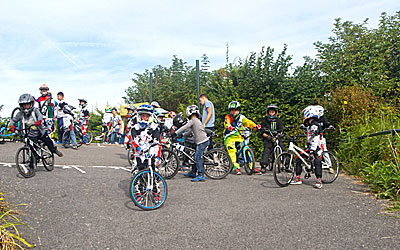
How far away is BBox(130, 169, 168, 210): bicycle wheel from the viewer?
17.8 ft

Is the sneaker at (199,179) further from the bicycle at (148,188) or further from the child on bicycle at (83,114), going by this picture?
the child on bicycle at (83,114)

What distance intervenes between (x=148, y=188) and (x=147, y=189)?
33 millimetres

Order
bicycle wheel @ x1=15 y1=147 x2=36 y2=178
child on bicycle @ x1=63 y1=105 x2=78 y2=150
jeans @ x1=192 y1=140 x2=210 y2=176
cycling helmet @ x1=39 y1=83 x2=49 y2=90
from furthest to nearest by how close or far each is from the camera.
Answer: child on bicycle @ x1=63 y1=105 x2=78 y2=150 → cycling helmet @ x1=39 y1=83 x2=49 y2=90 → jeans @ x1=192 y1=140 x2=210 y2=176 → bicycle wheel @ x1=15 y1=147 x2=36 y2=178

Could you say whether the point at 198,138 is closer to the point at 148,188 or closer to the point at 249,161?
the point at 249,161

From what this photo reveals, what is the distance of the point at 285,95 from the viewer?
36.9 feet

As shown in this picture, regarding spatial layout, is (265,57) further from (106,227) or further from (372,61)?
(106,227)

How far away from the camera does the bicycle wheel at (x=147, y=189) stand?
213 inches

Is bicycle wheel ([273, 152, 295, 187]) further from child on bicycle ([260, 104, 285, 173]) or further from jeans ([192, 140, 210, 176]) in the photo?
jeans ([192, 140, 210, 176])

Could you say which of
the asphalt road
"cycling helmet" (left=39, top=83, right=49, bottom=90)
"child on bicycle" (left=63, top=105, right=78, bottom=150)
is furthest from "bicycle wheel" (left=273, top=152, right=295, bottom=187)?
"child on bicycle" (left=63, top=105, right=78, bottom=150)

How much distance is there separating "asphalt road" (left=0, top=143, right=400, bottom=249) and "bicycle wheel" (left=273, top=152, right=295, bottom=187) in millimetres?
221

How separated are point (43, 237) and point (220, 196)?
3.27 m

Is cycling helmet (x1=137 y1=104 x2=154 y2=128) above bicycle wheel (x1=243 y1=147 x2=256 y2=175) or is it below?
above

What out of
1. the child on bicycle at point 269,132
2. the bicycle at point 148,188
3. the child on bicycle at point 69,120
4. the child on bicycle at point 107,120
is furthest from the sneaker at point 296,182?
the child on bicycle at point 107,120

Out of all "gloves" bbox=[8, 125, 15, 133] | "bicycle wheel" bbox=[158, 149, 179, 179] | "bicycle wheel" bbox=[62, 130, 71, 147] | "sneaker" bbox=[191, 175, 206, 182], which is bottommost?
"sneaker" bbox=[191, 175, 206, 182]
